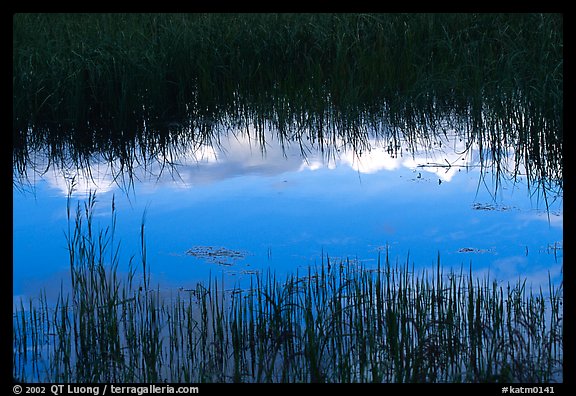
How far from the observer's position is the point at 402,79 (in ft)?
23.4

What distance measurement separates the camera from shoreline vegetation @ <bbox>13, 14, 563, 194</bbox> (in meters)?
6.29

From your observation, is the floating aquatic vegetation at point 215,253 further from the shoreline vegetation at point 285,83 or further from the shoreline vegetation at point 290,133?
the shoreline vegetation at point 285,83

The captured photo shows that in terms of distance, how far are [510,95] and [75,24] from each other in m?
5.04

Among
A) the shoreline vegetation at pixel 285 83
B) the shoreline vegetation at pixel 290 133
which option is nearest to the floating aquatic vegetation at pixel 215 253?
the shoreline vegetation at pixel 290 133

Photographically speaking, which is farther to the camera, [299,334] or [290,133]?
[290,133]

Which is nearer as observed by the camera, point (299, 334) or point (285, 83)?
point (299, 334)

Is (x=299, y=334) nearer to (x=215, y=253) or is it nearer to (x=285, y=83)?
(x=215, y=253)

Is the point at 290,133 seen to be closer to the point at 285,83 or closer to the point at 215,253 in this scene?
the point at 285,83

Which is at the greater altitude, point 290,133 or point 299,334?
point 290,133

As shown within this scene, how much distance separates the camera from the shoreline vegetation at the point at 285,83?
629 centimetres

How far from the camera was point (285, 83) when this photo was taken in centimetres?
710

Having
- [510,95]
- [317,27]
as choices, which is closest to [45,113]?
[317,27]

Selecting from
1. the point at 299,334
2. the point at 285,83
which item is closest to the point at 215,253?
the point at 299,334
